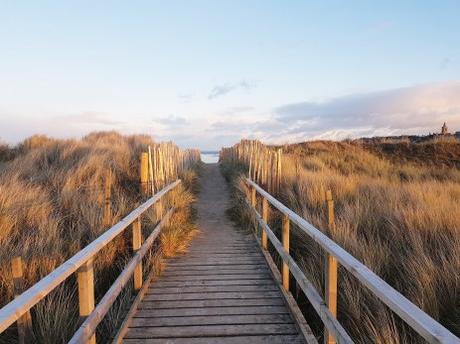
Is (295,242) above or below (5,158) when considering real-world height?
below

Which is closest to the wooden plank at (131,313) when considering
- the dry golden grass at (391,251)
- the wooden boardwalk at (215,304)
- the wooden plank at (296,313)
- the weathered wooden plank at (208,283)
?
the wooden boardwalk at (215,304)

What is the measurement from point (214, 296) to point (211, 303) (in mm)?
252

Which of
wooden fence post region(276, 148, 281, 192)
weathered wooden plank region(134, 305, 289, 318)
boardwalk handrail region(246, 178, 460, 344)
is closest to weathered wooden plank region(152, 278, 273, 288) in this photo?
weathered wooden plank region(134, 305, 289, 318)

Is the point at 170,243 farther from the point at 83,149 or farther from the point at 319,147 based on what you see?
the point at 319,147

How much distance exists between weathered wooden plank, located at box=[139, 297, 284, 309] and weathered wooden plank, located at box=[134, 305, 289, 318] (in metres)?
0.09

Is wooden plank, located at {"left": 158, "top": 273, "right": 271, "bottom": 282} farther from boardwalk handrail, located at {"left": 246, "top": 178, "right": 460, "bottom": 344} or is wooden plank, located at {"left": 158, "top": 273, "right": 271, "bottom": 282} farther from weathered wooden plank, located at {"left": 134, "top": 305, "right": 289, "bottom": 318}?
boardwalk handrail, located at {"left": 246, "top": 178, "right": 460, "bottom": 344}

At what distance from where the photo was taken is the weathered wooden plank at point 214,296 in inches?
203

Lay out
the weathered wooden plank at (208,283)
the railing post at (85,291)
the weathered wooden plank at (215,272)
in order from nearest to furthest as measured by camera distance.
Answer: the railing post at (85,291) → the weathered wooden plank at (208,283) → the weathered wooden plank at (215,272)

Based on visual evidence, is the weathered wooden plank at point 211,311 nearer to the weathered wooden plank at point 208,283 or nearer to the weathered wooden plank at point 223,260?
the weathered wooden plank at point 208,283

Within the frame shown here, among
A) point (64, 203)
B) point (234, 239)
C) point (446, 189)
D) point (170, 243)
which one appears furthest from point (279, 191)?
point (64, 203)

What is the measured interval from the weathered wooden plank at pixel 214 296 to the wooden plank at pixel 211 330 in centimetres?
84

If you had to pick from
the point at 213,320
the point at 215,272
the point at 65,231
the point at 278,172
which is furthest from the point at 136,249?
the point at 278,172

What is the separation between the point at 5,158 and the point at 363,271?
1796cm

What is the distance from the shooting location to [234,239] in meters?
8.80
